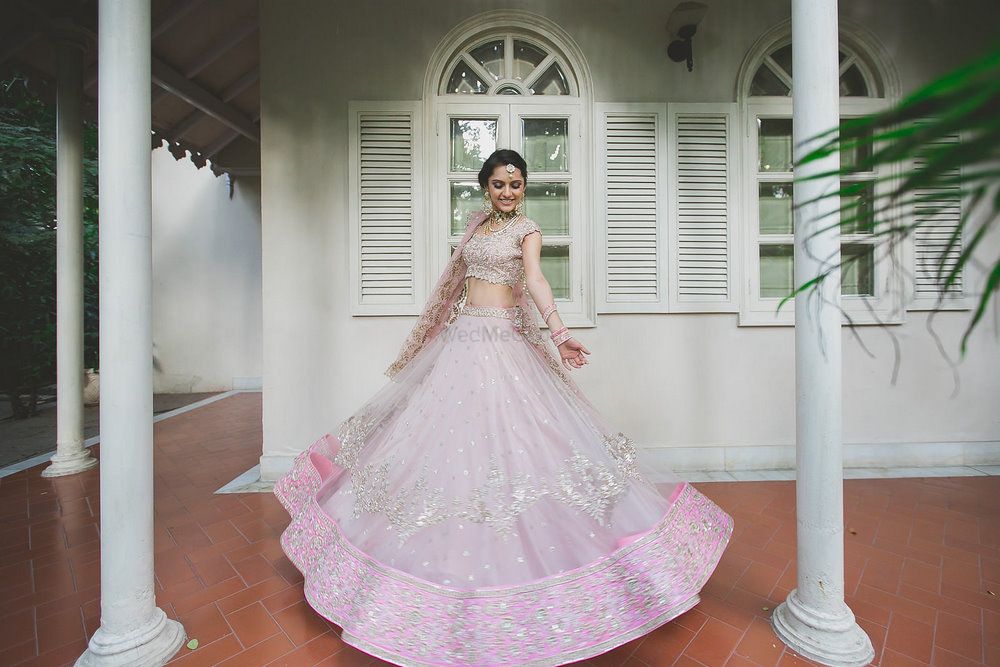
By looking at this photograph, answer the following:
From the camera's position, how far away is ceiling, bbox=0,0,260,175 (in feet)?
11.9

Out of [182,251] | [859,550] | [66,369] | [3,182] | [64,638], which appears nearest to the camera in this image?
[64,638]

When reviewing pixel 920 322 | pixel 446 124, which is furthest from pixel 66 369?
pixel 920 322

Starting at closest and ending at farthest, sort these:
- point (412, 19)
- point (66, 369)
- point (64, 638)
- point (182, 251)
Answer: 1. point (64, 638)
2. point (412, 19)
3. point (66, 369)
4. point (182, 251)

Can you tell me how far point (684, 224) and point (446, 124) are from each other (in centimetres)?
199

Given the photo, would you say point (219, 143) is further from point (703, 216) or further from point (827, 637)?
point (827, 637)

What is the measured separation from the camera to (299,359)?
3.54 m

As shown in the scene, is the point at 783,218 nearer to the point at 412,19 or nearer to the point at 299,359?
the point at 412,19

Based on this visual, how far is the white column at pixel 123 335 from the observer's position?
5.73ft

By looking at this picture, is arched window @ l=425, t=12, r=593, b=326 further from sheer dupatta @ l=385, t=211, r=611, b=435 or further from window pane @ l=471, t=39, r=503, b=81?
sheer dupatta @ l=385, t=211, r=611, b=435

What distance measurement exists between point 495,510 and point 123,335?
5.09ft

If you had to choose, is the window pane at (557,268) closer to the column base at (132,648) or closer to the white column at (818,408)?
the white column at (818,408)

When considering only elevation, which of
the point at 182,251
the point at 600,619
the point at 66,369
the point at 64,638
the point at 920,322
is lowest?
the point at 64,638

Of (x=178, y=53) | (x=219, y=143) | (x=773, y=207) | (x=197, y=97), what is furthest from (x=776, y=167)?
(x=219, y=143)

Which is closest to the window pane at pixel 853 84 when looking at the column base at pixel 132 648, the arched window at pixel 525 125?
the arched window at pixel 525 125
